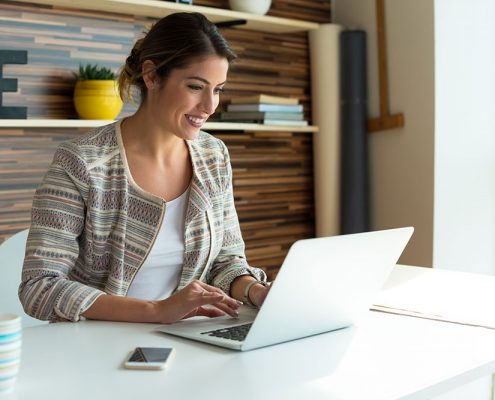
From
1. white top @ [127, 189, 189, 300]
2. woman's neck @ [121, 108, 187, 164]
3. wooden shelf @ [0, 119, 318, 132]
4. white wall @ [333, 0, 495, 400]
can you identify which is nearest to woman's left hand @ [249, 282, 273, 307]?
white top @ [127, 189, 189, 300]

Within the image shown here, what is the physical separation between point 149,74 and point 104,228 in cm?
43

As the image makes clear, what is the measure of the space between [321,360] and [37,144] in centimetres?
200

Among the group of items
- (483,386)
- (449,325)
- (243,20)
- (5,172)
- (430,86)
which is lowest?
(483,386)

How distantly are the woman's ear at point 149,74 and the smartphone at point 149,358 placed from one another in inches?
33.7

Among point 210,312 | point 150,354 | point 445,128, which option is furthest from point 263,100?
point 150,354

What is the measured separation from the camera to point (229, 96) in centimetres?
383

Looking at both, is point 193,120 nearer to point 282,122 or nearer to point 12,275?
point 12,275

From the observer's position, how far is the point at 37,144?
317 centimetres

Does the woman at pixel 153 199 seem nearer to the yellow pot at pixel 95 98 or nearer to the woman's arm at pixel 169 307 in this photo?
the woman's arm at pixel 169 307

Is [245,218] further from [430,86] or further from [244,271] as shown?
[244,271]

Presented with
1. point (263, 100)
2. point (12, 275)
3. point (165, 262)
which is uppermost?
point (263, 100)

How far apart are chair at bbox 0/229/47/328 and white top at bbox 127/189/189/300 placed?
53 cm

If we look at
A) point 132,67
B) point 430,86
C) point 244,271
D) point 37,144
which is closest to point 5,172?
point 37,144

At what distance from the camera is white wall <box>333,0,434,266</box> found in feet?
12.3
